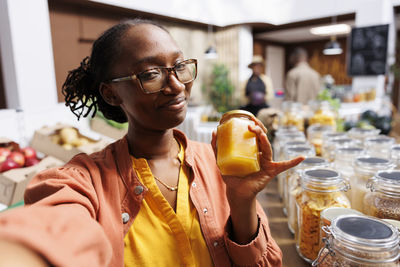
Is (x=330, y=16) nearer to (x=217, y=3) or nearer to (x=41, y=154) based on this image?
(x=217, y=3)

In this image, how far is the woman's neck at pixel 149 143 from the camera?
0.81 m

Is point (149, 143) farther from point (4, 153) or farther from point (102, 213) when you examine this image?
point (4, 153)

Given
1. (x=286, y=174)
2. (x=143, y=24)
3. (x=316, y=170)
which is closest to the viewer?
(x=143, y=24)

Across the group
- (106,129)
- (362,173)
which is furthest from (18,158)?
(362,173)

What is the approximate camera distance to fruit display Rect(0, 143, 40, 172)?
1.63 m

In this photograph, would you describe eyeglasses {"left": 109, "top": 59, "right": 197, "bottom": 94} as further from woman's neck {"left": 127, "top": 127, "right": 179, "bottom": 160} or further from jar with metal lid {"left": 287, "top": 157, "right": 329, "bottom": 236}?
jar with metal lid {"left": 287, "top": 157, "right": 329, "bottom": 236}

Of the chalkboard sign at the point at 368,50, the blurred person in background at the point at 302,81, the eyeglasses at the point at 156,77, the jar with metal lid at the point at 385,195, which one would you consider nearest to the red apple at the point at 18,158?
the eyeglasses at the point at 156,77

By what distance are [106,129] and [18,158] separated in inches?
34.3

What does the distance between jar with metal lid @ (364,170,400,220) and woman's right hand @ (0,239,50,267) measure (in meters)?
0.76

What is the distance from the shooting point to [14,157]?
172 cm

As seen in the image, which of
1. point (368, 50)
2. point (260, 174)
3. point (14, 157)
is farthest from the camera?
point (368, 50)

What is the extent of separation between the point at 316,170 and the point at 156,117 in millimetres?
508

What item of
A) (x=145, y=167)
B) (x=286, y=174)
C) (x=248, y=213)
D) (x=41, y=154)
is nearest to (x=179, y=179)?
(x=145, y=167)

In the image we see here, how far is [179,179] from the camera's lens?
2.64 feet
